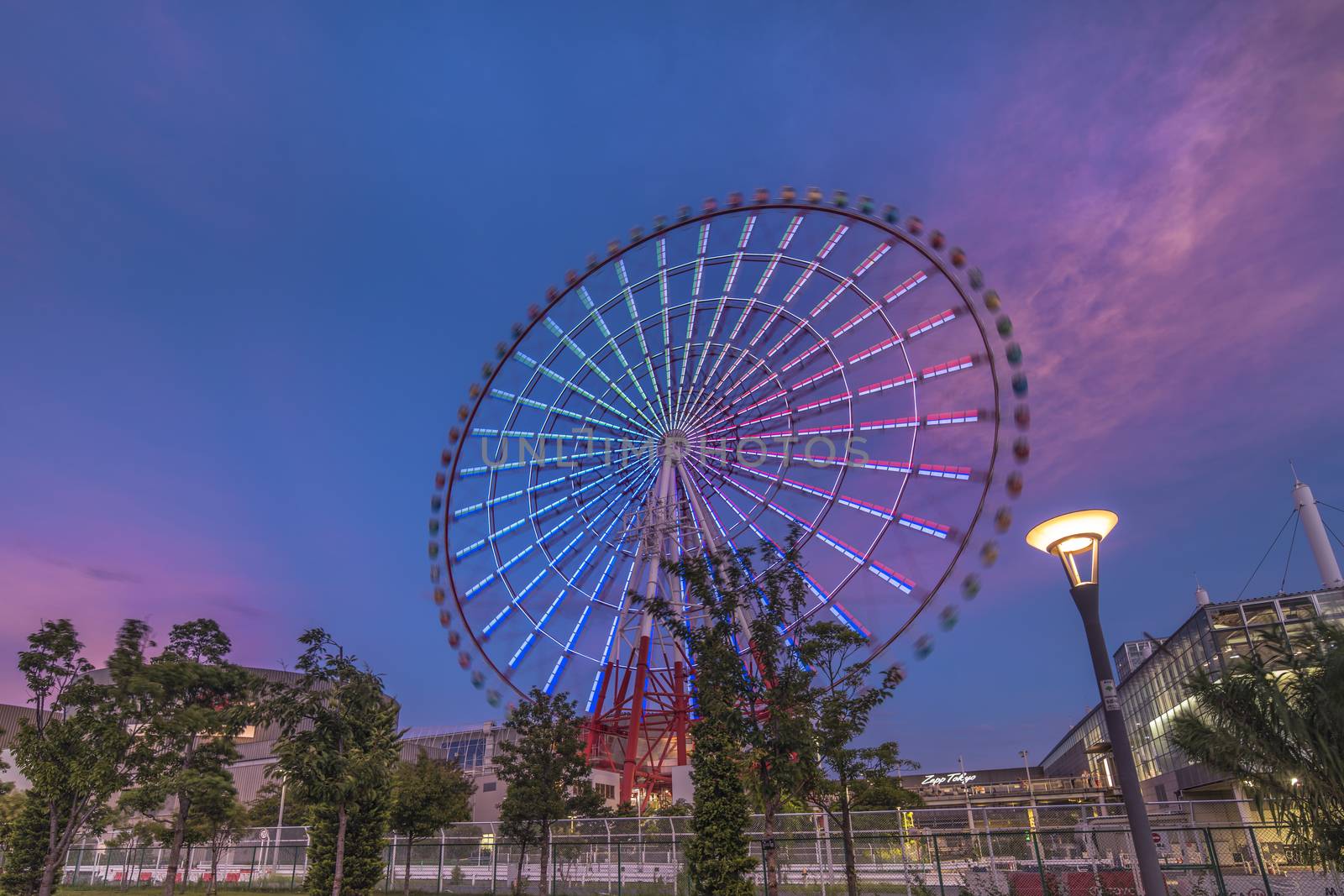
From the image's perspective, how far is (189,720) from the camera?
23047mm

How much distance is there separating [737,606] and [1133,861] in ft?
33.8

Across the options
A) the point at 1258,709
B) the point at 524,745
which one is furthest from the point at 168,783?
the point at 1258,709

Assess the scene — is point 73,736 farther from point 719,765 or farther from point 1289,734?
point 1289,734

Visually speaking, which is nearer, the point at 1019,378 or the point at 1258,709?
the point at 1258,709

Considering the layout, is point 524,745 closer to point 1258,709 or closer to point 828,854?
point 828,854

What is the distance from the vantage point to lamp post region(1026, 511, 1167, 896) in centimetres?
659

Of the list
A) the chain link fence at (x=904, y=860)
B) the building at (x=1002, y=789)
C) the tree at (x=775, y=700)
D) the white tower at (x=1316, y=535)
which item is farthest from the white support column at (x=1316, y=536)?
the tree at (x=775, y=700)

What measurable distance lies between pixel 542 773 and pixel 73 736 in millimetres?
12716

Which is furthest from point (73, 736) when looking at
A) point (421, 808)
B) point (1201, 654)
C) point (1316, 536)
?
point (1316, 536)

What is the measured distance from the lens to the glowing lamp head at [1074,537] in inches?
294

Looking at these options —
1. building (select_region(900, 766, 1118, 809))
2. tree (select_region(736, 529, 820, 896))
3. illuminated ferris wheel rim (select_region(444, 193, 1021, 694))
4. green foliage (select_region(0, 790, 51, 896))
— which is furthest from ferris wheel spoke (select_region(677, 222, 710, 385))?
building (select_region(900, 766, 1118, 809))

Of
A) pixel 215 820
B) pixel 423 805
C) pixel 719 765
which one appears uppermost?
pixel 719 765

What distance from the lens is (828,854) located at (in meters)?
19.5

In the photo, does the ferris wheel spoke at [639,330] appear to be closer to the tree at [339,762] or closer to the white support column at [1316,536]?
the tree at [339,762]
